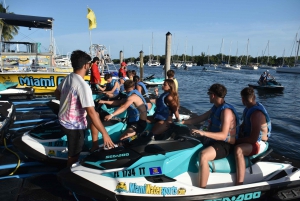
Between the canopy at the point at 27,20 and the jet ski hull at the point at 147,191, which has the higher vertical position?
the canopy at the point at 27,20

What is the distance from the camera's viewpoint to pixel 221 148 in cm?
331

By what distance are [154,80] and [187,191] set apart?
1890 centimetres

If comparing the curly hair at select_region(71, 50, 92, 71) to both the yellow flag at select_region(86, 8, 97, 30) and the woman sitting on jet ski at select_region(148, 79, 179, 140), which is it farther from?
the yellow flag at select_region(86, 8, 97, 30)

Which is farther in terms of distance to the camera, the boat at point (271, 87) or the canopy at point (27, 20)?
the boat at point (271, 87)

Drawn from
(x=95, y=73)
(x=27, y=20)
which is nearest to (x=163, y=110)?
(x=95, y=73)

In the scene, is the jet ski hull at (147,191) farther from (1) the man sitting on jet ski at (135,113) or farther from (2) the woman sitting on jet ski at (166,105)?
(2) the woman sitting on jet ski at (166,105)

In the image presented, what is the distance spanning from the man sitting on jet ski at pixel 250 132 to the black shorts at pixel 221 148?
4.4 inches

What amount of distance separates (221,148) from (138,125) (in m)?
1.64

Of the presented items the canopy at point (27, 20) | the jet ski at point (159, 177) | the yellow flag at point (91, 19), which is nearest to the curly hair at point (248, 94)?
the jet ski at point (159, 177)

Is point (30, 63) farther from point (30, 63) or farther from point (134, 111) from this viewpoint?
point (134, 111)

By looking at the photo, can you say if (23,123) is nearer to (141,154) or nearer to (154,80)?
(141,154)

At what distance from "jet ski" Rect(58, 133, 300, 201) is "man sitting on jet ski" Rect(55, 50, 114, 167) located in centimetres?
31

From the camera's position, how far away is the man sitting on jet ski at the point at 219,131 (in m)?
3.11

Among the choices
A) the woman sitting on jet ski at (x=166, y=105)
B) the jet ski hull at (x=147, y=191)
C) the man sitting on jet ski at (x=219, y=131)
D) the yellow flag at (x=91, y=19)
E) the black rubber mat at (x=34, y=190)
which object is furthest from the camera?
the yellow flag at (x=91, y=19)
